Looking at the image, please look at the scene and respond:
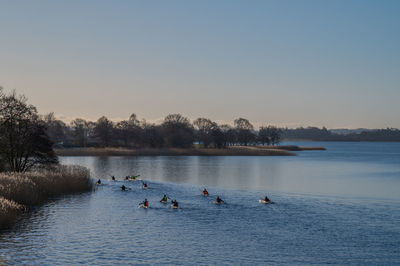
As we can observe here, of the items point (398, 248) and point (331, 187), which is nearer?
point (398, 248)

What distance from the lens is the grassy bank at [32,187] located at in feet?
111

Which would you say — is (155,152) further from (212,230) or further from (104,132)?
(212,230)

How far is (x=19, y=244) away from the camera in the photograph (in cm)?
2827

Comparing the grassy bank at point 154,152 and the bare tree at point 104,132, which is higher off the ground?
the bare tree at point 104,132

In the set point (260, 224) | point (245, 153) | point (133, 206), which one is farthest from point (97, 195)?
point (245, 153)

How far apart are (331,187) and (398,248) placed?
117 ft

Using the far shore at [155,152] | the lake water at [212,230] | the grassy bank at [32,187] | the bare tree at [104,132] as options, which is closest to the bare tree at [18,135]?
the grassy bank at [32,187]

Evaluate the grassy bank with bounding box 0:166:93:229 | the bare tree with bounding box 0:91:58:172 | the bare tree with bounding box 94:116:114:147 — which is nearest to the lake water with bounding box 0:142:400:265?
the grassy bank with bounding box 0:166:93:229

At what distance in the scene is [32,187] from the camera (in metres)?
44.4

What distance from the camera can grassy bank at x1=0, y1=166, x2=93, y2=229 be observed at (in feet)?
111

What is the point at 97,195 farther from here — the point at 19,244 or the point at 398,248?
the point at 398,248

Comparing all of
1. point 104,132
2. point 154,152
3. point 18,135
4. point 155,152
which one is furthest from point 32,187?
point 104,132

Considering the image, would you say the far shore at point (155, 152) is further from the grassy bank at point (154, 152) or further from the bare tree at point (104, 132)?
the bare tree at point (104, 132)

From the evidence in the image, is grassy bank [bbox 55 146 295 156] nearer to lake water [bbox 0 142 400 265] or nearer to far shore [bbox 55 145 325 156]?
far shore [bbox 55 145 325 156]
